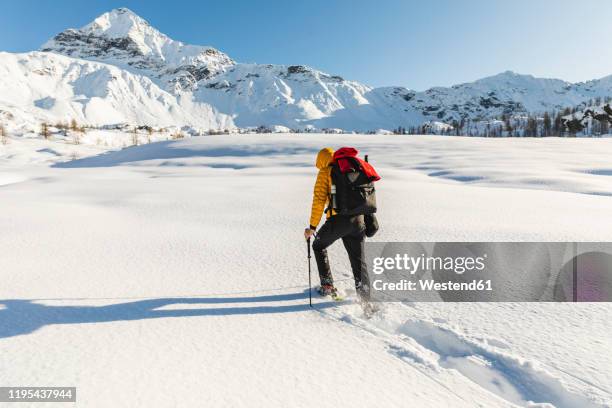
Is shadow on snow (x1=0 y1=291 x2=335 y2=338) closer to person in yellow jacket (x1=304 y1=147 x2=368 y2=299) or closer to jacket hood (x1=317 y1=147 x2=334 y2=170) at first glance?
person in yellow jacket (x1=304 y1=147 x2=368 y2=299)

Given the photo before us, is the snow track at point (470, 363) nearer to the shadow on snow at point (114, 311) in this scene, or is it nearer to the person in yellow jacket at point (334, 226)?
the person in yellow jacket at point (334, 226)

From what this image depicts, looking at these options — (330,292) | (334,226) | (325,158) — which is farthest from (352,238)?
(325,158)

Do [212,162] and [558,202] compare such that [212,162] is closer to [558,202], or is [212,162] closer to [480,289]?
[558,202]

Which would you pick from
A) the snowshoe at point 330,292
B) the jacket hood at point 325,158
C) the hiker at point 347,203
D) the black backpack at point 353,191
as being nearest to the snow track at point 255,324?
the snowshoe at point 330,292

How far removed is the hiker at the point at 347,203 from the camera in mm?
3232

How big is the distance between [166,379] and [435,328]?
230cm

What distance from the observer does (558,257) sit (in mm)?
4457

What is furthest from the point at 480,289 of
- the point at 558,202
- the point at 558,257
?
the point at 558,202

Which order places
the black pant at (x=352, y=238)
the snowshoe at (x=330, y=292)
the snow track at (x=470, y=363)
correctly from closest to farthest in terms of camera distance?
the snow track at (x=470, y=363) → the black pant at (x=352, y=238) → the snowshoe at (x=330, y=292)

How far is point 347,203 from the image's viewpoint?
324cm

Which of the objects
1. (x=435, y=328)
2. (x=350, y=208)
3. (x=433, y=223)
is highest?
(x=350, y=208)

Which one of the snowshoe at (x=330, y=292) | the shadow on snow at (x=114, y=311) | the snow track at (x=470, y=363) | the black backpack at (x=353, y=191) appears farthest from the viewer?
the snowshoe at (x=330, y=292)

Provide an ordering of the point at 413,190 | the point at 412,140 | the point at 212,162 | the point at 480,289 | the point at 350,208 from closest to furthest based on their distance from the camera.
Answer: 1. the point at 350,208
2. the point at 480,289
3. the point at 413,190
4. the point at 212,162
5. the point at 412,140

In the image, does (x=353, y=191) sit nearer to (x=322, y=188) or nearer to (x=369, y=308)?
(x=322, y=188)
